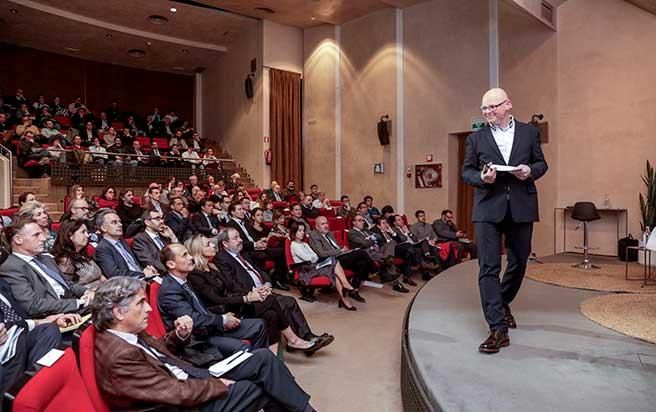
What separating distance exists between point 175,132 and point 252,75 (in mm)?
3158

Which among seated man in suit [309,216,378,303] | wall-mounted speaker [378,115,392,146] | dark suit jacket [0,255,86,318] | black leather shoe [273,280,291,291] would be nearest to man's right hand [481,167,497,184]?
dark suit jacket [0,255,86,318]

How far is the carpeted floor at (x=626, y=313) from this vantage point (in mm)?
2749

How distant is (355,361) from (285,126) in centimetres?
788

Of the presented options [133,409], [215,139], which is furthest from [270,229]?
[215,139]

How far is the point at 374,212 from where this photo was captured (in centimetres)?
826

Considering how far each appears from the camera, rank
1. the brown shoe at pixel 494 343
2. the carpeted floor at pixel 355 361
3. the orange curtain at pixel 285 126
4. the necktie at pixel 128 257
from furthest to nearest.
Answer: the orange curtain at pixel 285 126
the necktie at pixel 128 257
the carpeted floor at pixel 355 361
the brown shoe at pixel 494 343

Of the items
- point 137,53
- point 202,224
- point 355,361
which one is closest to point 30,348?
point 355,361

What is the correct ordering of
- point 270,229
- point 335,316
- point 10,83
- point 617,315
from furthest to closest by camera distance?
point 10,83 → point 270,229 → point 335,316 → point 617,315

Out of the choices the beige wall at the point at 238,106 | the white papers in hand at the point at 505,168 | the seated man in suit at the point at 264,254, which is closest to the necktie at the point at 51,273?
the white papers in hand at the point at 505,168

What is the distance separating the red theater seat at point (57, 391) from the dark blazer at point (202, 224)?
166 inches

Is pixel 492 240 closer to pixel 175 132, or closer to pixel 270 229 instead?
pixel 270 229

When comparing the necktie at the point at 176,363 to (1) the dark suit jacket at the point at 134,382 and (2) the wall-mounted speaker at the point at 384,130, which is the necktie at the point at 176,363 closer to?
(1) the dark suit jacket at the point at 134,382

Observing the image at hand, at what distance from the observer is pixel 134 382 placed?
1643 millimetres

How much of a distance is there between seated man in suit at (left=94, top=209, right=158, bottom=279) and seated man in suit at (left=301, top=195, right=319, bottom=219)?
3933mm
